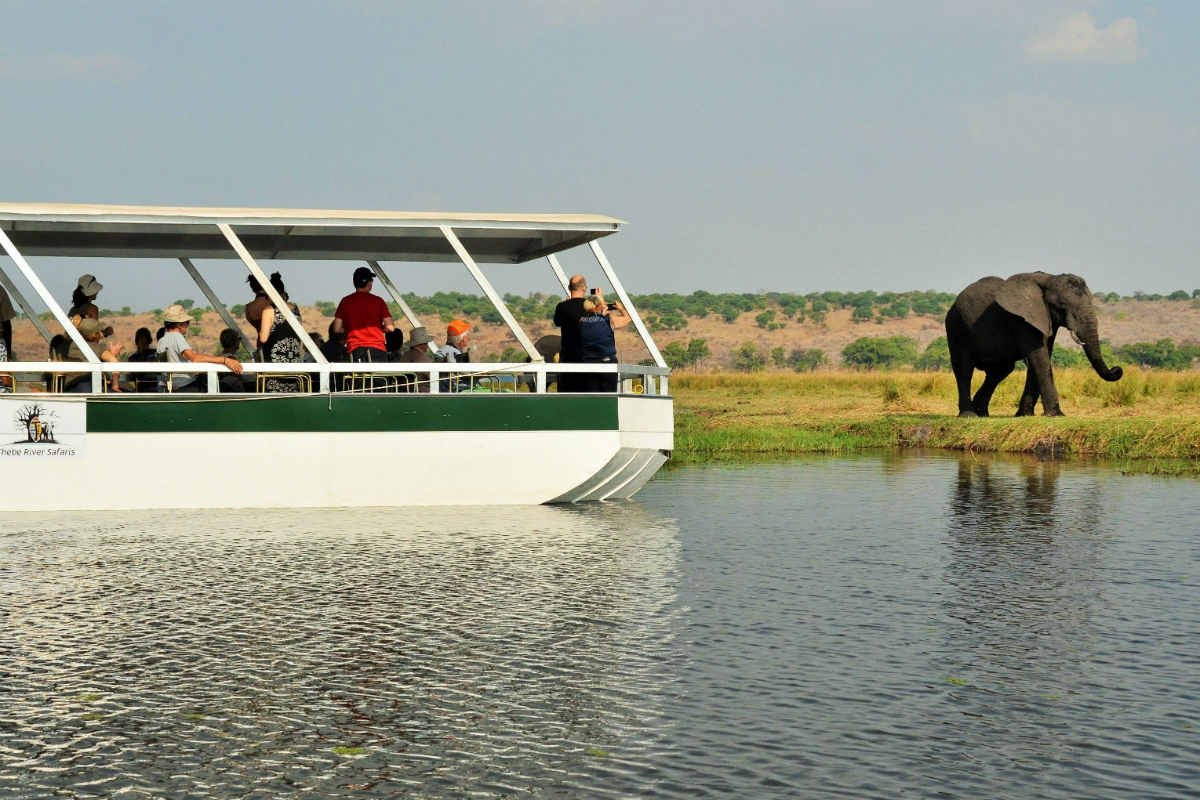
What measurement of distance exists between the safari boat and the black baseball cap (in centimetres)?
44

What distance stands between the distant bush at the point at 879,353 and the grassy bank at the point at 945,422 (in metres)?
58.9

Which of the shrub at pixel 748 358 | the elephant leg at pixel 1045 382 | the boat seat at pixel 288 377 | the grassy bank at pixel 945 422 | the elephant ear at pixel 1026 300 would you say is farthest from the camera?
the shrub at pixel 748 358

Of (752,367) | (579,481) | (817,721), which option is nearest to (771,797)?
(817,721)

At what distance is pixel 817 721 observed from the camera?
24.9ft

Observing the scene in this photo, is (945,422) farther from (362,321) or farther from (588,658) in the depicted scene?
(588,658)

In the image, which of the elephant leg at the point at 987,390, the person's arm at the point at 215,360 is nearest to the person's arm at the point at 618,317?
the person's arm at the point at 215,360

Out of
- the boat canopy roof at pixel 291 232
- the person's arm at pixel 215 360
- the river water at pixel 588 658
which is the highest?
the boat canopy roof at pixel 291 232

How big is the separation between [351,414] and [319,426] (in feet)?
1.04

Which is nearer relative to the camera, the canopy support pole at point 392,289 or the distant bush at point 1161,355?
the canopy support pole at point 392,289

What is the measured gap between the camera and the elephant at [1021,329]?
31.9 metres

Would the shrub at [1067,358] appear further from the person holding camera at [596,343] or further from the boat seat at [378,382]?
the boat seat at [378,382]

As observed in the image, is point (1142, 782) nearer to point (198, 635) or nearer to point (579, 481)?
point (198, 635)

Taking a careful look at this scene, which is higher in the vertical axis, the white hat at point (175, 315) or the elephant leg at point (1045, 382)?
the white hat at point (175, 315)

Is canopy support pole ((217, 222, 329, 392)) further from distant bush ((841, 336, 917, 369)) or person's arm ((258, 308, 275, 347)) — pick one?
distant bush ((841, 336, 917, 369))
